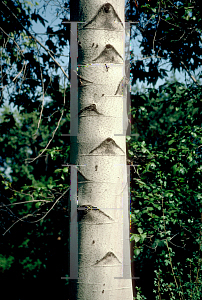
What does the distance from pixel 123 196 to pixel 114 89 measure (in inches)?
14.4

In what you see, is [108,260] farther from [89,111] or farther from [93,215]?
[89,111]

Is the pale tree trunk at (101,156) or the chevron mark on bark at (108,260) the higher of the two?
the pale tree trunk at (101,156)

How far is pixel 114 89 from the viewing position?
3.39 feet

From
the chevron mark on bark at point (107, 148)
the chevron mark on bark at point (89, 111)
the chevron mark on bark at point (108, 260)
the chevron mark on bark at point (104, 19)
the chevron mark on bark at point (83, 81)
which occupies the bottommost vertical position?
the chevron mark on bark at point (108, 260)

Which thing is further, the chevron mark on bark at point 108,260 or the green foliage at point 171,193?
the green foliage at point 171,193

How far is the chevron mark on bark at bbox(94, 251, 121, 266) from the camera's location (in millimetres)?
943

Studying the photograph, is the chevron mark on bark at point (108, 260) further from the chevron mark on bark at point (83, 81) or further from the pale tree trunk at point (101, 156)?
the chevron mark on bark at point (83, 81)

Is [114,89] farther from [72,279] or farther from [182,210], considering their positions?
[182,210]

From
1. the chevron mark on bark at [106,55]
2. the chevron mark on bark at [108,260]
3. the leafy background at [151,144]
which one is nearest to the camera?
the chevron mark on bark at [108,260]

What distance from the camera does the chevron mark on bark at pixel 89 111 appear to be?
3.33 ft

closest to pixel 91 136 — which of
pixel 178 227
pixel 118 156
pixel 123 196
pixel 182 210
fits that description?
pixel 118 156

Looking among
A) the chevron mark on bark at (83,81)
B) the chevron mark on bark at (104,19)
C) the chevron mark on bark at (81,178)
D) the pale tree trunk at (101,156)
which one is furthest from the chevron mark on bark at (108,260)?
the chevron mark on bark at (104,19)

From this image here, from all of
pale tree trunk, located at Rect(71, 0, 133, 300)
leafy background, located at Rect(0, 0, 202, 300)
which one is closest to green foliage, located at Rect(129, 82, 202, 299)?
leafy background, located at Rect(0, 0, 202, 300)

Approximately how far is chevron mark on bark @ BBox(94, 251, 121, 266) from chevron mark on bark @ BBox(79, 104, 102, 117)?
0.45 m
